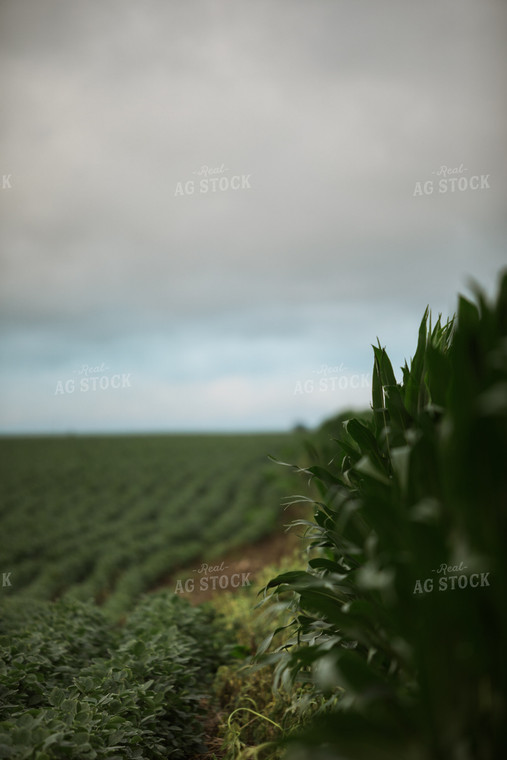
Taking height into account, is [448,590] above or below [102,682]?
above

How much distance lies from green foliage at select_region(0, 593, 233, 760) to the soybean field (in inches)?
17.9

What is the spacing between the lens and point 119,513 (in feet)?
24.7

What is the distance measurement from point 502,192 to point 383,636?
3.33m

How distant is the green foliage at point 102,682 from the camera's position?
1454 mm

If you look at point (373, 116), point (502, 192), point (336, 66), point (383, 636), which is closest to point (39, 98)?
point (336, 66)


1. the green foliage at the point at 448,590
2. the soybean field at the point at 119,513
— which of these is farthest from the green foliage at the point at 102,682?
Answer: the green foliage at the point at 448,590

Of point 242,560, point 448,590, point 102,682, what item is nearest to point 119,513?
point 242,560

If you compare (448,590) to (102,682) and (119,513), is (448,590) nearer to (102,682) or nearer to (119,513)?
(102,682)

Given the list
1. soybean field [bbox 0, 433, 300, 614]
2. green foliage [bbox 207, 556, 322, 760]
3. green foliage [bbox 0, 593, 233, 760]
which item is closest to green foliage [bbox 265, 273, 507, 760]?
green foliage [bbox 207, 556, 322, 760]

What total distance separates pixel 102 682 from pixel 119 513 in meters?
5.87

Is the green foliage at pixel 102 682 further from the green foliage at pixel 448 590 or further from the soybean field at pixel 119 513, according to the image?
the green foliage at pixel 448 590

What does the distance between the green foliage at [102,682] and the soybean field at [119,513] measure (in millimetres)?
455

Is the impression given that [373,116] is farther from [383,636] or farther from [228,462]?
[228,462]

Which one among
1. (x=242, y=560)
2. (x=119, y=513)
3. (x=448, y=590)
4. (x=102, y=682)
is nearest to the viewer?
(x=448, y=590)
